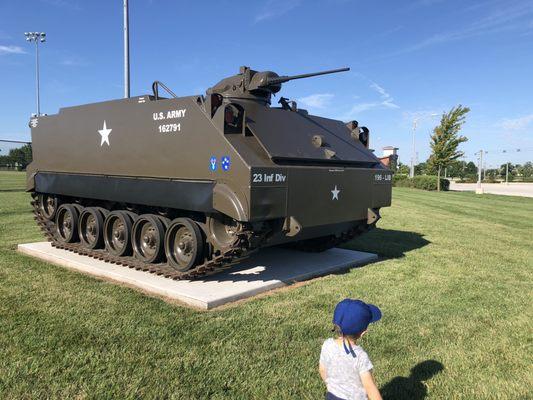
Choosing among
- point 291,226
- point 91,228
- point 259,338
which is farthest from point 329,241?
point 91,228

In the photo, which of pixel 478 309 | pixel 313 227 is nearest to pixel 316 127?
pixel 313 227

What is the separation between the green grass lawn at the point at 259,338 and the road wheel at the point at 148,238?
789mm

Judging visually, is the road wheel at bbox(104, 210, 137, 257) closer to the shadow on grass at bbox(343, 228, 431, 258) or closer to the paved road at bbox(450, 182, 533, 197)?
the shadow on grass at bbox(343, 228, 431, 258)

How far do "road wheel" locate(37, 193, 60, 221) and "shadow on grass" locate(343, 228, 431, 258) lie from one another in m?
5.84

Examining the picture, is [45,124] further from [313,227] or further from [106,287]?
[313,227]

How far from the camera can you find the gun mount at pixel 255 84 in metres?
6.78

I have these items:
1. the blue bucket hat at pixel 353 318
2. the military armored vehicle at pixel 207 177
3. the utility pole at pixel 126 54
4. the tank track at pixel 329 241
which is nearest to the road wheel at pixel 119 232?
the military armored vehicle at pixel 207 177

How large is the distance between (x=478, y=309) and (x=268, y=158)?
310 centimetres

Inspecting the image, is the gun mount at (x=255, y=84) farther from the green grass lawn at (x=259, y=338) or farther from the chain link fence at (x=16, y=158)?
the chain link fence at (x=16, y=158)

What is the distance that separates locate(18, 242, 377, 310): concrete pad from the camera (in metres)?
5.91

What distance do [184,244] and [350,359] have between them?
4161mm

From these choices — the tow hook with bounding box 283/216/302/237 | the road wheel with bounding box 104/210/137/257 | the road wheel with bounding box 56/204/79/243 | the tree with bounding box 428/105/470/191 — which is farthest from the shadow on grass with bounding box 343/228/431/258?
the tree with bounding box 428/105/470/191

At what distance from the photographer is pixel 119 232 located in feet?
24.7

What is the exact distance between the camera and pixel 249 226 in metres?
5.61
